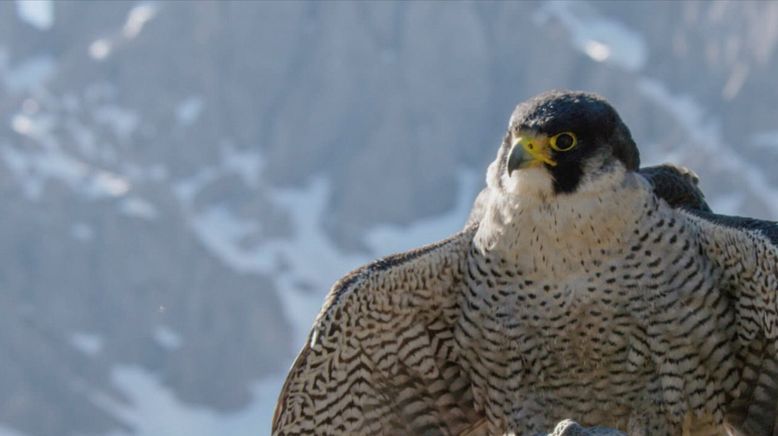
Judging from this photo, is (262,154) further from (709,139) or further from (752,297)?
(752,297)

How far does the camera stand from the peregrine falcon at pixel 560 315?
501cm

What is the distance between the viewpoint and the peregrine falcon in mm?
5012

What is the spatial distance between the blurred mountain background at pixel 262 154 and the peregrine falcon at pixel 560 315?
190ft

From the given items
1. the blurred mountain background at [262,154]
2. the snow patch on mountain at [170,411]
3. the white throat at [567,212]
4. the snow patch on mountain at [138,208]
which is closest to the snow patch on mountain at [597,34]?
the blurred mountain background at [262,154]

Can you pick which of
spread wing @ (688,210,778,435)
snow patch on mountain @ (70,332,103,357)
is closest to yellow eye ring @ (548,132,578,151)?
spread wing @ (688,210,778,435)

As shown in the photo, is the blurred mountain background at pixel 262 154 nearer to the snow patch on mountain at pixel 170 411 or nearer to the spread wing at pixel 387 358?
the snow patch on mountain at pixel 170 411

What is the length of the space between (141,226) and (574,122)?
234ft

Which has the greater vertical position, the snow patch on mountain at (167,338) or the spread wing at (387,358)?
the snow patch on mountain at (167,338)

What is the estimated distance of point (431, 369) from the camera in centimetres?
565

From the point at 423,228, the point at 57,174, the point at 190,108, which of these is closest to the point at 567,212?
the point at 423,228

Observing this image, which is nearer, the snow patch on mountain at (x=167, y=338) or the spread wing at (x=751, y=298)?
the spread wing at (x=751, y=298)

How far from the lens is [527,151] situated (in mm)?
4820

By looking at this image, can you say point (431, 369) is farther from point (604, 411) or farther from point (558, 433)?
point (558, 433)

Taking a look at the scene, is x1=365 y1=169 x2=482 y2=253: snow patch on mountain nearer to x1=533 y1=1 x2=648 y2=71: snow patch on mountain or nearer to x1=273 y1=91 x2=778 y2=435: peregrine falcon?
x1=533 y1=1 x2=648 y2=71: snow patch on mountain
